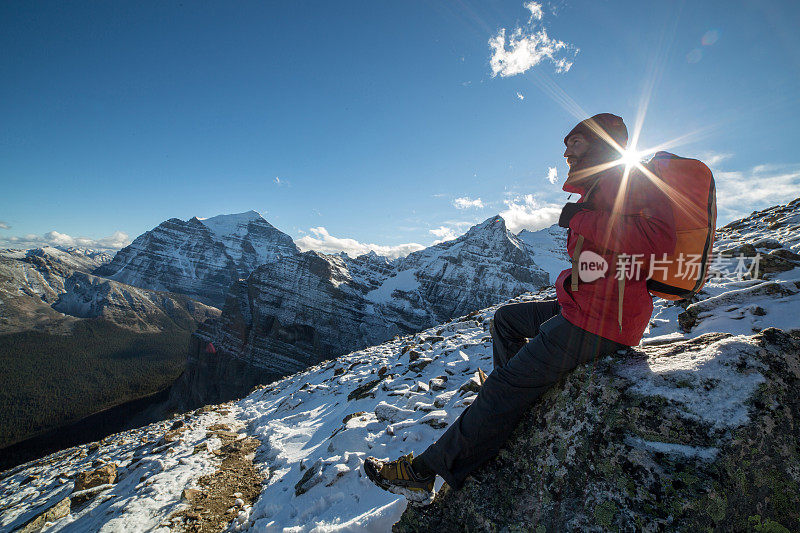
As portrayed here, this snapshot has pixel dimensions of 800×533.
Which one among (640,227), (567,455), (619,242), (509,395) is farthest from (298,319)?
(640,227)

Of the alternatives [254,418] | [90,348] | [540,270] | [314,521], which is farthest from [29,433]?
[540,270]

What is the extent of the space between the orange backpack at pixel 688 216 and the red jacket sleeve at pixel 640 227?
0.27ft

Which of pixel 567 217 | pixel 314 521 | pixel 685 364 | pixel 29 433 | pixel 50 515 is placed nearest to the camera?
pixel 685 364

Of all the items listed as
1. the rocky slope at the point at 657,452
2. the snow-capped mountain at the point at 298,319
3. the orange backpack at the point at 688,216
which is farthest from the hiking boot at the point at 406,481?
the snow-capped mountain at the point at 298,319

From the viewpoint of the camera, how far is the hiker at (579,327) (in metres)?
2.54

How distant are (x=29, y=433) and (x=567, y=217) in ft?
561

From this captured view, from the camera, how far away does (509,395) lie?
2764mm

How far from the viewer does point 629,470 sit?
206 cm

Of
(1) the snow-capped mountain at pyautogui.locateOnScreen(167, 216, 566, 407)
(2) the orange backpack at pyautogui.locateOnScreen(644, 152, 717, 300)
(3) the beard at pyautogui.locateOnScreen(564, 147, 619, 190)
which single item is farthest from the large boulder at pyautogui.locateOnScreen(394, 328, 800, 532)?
(1) the snow-capped mountain at pyautogui.locateOnScreen(167, 216, 566, 407)

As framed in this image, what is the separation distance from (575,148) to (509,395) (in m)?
2.61

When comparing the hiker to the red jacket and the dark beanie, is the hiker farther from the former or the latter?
the dark beanie

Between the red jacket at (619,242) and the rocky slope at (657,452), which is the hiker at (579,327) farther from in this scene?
the rocky slope at (657,452)

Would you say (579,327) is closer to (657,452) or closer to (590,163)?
(657,452)

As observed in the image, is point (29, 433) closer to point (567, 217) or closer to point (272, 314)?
point (272, 314)
